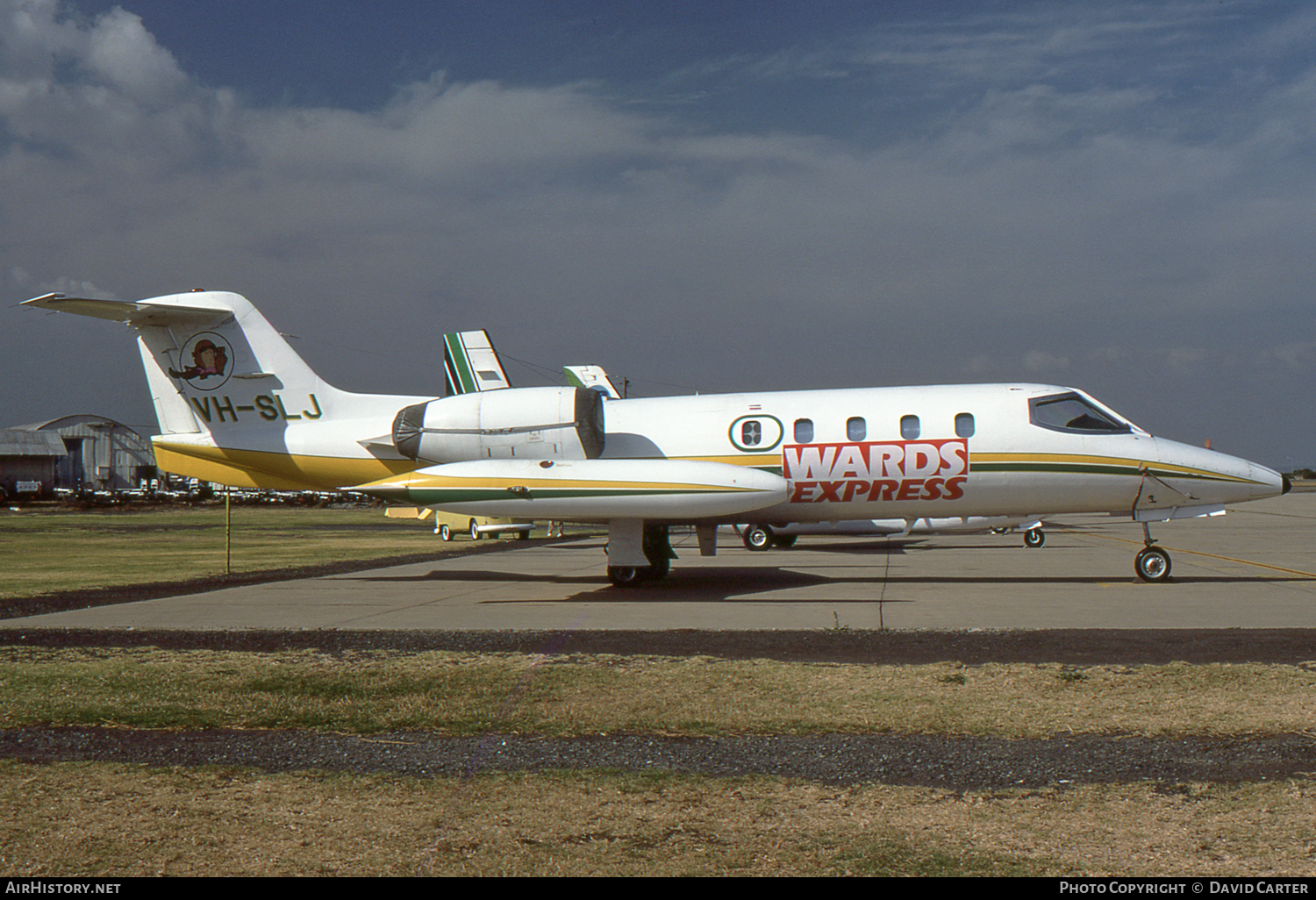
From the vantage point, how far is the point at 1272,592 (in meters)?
14.4

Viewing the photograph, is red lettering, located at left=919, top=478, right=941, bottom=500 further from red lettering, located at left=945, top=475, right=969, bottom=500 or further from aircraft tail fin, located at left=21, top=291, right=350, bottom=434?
aircraft tail fin, located at left=21, top=291, right=350, bottom=434

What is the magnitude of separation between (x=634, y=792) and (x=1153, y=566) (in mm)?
13808

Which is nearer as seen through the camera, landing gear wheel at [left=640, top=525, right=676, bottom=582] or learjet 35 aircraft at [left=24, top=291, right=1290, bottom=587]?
learjet 35 aircraft at [left=24, top=291, right=1290, bottom=587]

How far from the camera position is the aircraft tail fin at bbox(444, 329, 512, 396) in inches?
1348

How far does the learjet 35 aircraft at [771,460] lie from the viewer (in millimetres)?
15328

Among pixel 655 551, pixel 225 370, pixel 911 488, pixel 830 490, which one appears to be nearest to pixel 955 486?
pixel 911 488

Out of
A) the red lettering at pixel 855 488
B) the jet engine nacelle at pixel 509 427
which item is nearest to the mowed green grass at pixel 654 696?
the jet engine nacelle at pixel 509 427

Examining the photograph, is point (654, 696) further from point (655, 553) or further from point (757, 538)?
point (757, 538)

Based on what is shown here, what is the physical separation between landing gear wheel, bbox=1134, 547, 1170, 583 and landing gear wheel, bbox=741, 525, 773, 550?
1181cm

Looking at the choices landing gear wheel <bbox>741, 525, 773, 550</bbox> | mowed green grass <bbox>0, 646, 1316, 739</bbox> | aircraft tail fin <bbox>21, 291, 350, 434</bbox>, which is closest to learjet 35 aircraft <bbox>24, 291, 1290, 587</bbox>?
aircraft tail fin <bbox>21, 291, 350, 434</bbox>

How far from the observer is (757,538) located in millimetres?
27078

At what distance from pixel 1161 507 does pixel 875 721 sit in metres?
11.7
